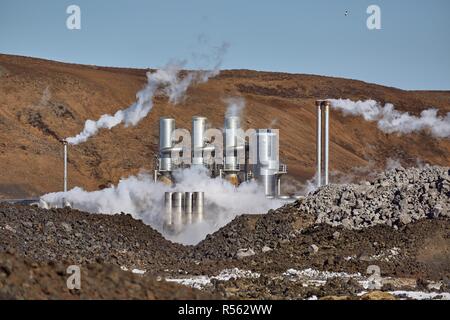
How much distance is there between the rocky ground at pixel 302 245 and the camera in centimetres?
2309

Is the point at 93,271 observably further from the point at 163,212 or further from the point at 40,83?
the point at 40,83

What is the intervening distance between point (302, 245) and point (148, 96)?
44187 mm

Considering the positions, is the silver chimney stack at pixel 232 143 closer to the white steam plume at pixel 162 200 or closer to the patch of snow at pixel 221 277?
the white steam plume at pixel 162 200

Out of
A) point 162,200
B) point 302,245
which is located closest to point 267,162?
point 162,200

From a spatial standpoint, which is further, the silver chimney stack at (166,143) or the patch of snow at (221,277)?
the silver chimney stack at (166,143)

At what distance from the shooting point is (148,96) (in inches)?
2840

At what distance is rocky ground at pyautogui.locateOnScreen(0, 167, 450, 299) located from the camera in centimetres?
2309

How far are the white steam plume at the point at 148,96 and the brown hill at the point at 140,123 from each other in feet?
4.34

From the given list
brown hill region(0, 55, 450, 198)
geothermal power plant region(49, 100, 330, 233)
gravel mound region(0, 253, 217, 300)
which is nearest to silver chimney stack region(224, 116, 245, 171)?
geothermal power plant region(49, 100, 330, 233)

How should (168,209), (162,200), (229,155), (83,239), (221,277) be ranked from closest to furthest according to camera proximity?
(221,277) < (83,239) < (168,209) < (162,200) < (229,155)

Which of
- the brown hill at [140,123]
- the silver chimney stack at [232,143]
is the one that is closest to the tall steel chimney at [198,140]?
the silver chimney stack at [232,143]

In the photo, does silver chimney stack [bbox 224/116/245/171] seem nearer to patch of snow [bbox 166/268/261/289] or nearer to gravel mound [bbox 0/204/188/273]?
gravel mound [bbox 0/204/188/273]

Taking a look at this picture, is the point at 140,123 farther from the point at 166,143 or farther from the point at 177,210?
the point at 177,210
